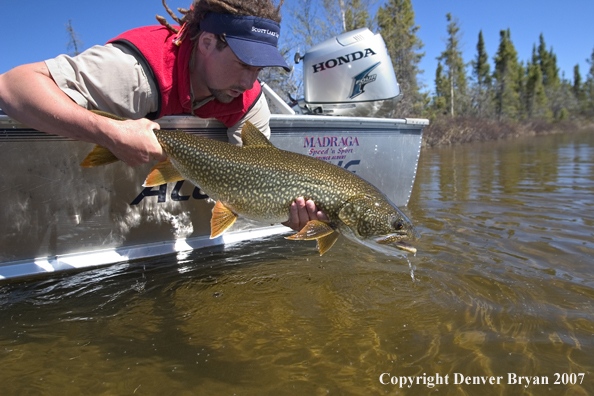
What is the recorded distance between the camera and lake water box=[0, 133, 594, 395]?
2.10 meters


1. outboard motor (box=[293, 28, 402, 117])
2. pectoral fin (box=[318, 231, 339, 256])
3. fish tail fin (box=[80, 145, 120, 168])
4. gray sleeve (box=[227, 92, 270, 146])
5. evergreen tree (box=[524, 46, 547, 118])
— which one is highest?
evergreen tree (box=[524, 46, 547, 118])

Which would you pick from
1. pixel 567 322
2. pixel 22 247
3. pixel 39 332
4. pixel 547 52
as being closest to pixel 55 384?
pixel 39 332

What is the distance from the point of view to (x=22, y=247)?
3248 mm

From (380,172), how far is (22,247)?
4217 mm

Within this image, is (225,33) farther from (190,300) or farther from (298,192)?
(190,300)

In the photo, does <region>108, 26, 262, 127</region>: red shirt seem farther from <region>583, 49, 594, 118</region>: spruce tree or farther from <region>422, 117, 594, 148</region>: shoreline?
<region>583, 49, 594, 118</region>: spruce tree

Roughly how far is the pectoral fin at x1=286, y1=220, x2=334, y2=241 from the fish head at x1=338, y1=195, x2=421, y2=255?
0.14 metres

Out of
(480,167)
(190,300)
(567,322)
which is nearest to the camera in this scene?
(567,322)

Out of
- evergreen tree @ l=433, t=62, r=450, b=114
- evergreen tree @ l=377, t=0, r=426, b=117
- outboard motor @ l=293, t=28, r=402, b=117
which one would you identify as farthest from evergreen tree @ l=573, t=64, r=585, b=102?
outboard motor @ l=293, t=28, r=402, b=117

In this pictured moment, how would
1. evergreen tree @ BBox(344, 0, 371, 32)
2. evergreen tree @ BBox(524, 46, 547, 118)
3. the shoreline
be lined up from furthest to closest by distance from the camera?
1. evergreen tree @ BBox(524, 46, 547, 118)
2. the shoreline
3. evergreen tree @ BBox(344, 0, 371, 32)

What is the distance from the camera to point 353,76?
5297 millimetres

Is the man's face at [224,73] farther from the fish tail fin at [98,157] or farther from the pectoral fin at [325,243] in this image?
the pectoral fin at [325,243]

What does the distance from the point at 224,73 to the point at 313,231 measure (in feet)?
4.41

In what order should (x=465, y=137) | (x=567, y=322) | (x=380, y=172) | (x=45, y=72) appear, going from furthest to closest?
(x=465, y=137) → (x=380, y=172) → (x=567, y=322) → (x=45, y=72)
